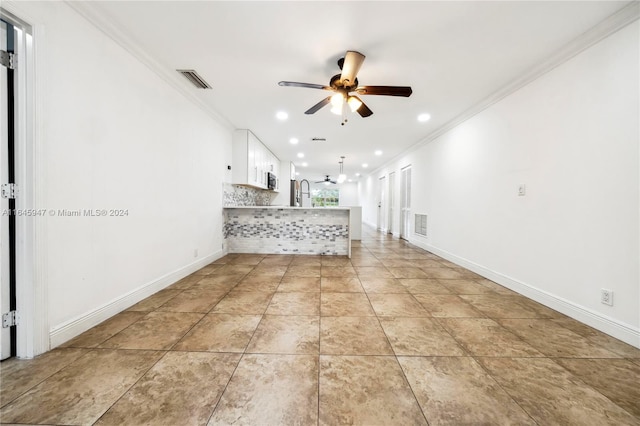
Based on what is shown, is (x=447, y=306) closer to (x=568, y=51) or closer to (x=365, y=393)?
(x=365, y=393)

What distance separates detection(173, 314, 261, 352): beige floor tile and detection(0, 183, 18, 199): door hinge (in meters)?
1.47

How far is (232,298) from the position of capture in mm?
Result: 2615

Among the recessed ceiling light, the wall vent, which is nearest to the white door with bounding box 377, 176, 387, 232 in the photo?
the wall vent

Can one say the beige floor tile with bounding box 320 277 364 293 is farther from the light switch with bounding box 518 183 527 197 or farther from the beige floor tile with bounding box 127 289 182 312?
the light switch with bounding box 518 183 527 197

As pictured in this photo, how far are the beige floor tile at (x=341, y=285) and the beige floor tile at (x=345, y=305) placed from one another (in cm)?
13

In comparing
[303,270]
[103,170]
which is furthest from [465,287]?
[103,170]

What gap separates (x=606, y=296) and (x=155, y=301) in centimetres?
420

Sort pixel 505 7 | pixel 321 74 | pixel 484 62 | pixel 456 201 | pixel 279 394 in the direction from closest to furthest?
pixel 279 394
pixel 505 7
pixel 484 62
pixel 321 74
pixel 456 201

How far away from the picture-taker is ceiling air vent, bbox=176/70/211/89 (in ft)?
9.21

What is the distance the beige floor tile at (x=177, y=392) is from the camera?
115 centimetres

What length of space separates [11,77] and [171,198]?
5.31 feet

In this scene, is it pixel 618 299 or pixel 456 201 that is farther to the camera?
pixel 456 201

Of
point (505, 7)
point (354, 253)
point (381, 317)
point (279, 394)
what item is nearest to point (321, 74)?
point (505, 7)

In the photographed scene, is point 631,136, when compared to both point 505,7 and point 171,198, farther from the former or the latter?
point 171,198
